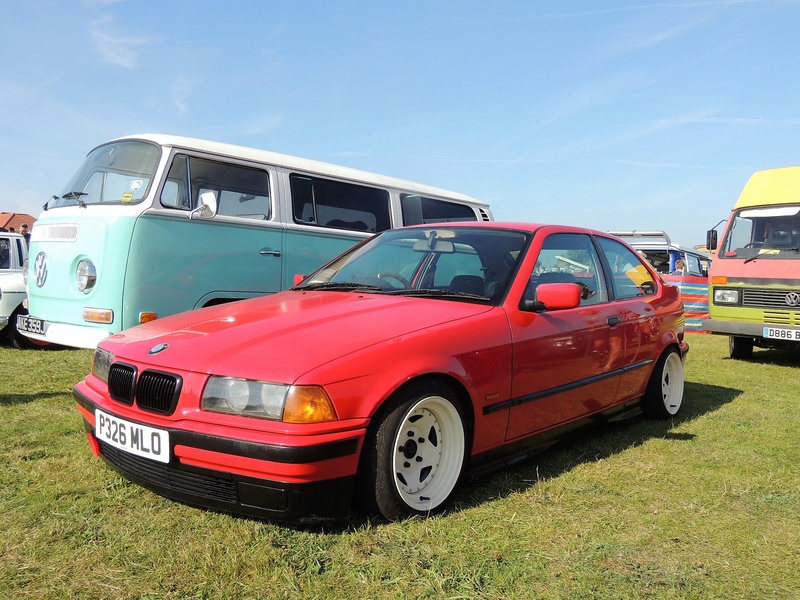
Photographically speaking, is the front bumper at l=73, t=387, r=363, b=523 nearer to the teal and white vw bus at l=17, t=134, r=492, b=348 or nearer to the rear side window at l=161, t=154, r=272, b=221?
the teal and white vw bus at l=17, t=134, r=492, b=348

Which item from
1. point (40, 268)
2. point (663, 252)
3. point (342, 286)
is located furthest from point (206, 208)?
point (663, 252)

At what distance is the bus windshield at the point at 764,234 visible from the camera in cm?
795

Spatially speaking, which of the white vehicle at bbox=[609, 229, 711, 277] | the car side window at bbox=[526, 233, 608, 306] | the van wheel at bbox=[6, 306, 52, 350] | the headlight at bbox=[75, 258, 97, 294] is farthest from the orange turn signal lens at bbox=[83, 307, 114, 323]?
the white vehicle at bbox=[609, 229, 711, 277]

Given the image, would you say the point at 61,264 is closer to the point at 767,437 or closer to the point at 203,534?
the point at 203,534

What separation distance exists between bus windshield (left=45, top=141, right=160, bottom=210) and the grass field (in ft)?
7.01

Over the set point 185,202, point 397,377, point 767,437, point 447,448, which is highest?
point 185,202

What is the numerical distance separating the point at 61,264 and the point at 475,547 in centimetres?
430

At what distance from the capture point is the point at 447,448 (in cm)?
281

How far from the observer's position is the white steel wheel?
266 centimetres

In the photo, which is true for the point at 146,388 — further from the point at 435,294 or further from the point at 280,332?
the point at 435,294

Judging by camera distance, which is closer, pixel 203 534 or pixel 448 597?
pixel 448 597

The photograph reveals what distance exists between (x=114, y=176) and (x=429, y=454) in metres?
4.00

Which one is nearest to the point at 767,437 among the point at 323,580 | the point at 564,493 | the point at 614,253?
the point at 614,253

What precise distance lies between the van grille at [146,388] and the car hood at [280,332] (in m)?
0.05
